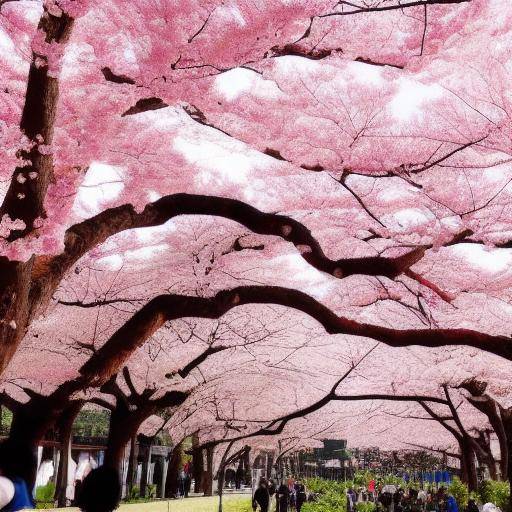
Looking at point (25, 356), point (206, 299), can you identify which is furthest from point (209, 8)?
point (25, 356)

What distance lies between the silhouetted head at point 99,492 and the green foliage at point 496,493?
52.5 ft

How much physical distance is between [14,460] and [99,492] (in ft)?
3.11

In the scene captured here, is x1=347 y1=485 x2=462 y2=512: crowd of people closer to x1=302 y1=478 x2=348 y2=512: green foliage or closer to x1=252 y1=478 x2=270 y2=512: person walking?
x1=302 y1=478 x2=348 y2=512: green foliage

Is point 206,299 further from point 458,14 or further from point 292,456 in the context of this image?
point 292,456

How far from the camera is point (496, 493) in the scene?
17.1 meters

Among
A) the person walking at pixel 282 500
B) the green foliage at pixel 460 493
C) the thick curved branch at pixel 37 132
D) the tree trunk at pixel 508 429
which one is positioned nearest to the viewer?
the thick curved branch at pixel 37 132

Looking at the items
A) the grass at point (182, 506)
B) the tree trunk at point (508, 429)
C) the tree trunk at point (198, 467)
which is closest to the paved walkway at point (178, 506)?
the grass at point (182, 506)

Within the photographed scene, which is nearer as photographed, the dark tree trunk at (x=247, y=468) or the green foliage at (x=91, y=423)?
the dark tree trunk at (x=247, y=468)

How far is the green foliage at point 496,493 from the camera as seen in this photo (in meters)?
16.5

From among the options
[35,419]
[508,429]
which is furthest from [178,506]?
[508,429]

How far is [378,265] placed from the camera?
27.3ft

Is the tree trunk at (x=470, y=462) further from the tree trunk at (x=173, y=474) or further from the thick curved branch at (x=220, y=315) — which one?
the thick curved branch at (x=220, y=315)

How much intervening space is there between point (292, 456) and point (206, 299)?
49.9m

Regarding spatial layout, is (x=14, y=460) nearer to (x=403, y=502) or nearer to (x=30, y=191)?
(x=30, y=191)
